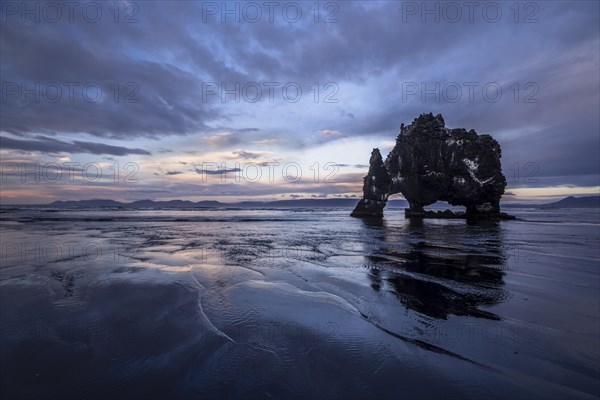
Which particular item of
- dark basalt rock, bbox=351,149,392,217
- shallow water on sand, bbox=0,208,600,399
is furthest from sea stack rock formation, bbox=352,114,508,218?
shallow water on sand, bbox=0,208,600,399

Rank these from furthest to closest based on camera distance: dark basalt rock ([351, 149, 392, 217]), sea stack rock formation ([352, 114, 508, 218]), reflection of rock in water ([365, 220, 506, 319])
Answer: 1. dark basalt rock ([351, 149, 392, 217])
2. sea stack rock formation ([352, 114, 508, 218])
3. reflection of rock in water ([365, 220, 506, 319])

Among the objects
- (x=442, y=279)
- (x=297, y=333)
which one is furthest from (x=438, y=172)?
(x=297, y=333)

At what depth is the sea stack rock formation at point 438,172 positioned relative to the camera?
55.5 metres

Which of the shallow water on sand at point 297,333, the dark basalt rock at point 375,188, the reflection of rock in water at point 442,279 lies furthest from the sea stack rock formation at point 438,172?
the shallow water on sand at point 297,333

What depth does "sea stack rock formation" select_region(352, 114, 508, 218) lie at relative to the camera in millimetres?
55500

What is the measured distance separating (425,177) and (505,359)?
196 feet

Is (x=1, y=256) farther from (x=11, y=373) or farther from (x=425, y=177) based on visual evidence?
(x=425, y=177)

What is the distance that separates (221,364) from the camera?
4.11m

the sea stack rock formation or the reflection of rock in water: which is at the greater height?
the sea stack rock formation

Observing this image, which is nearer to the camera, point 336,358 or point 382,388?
point 382,388

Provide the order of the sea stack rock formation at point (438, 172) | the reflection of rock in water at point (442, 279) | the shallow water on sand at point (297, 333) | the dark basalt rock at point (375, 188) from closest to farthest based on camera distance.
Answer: the shallow water on sand at point (297, 333), the reflection of rock in water at point (442, 279), the sea stack rock formation at point (438, 172), the dark basalt rock at point (375, 188)

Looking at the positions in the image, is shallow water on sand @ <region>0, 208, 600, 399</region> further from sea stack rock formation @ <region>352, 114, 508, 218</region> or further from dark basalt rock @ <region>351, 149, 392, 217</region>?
dark basalt rock @ <region>351, 149, 392, 217</region>

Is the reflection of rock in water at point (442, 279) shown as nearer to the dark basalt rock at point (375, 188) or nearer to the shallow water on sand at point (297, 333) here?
the shallow water on sand at point (297, 333)

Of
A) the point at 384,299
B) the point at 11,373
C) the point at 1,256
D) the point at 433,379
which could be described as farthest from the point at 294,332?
the point at 1,256
